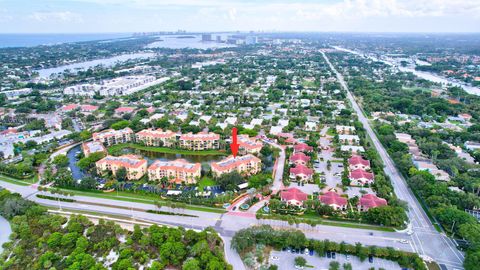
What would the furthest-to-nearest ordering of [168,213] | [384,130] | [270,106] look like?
1. [270,106]
2. [384,130]
3. [168,213]

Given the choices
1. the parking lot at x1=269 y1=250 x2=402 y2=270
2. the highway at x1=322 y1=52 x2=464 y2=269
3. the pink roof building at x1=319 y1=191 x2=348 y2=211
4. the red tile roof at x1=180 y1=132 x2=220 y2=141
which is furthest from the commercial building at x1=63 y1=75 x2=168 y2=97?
the highway at x1=322 y1=52 x2=464 y2=269

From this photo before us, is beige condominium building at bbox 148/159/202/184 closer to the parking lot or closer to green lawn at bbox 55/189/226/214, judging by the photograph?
green lawn at bbox 55/189/226/214

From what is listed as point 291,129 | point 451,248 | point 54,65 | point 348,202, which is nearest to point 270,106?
point 291,129

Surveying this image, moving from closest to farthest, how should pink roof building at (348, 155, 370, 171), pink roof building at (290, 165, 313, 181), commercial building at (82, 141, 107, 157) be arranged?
pink roof building at (290, 165, 313, 181)
pink roof building at (348, 155, 370, 171)
commercial building at (82, 141, 107, 157)

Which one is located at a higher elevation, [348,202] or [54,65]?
[54,65]

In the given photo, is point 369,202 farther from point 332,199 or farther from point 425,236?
point 425,236

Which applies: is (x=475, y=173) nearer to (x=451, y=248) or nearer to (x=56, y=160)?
(x=451, y=248)
